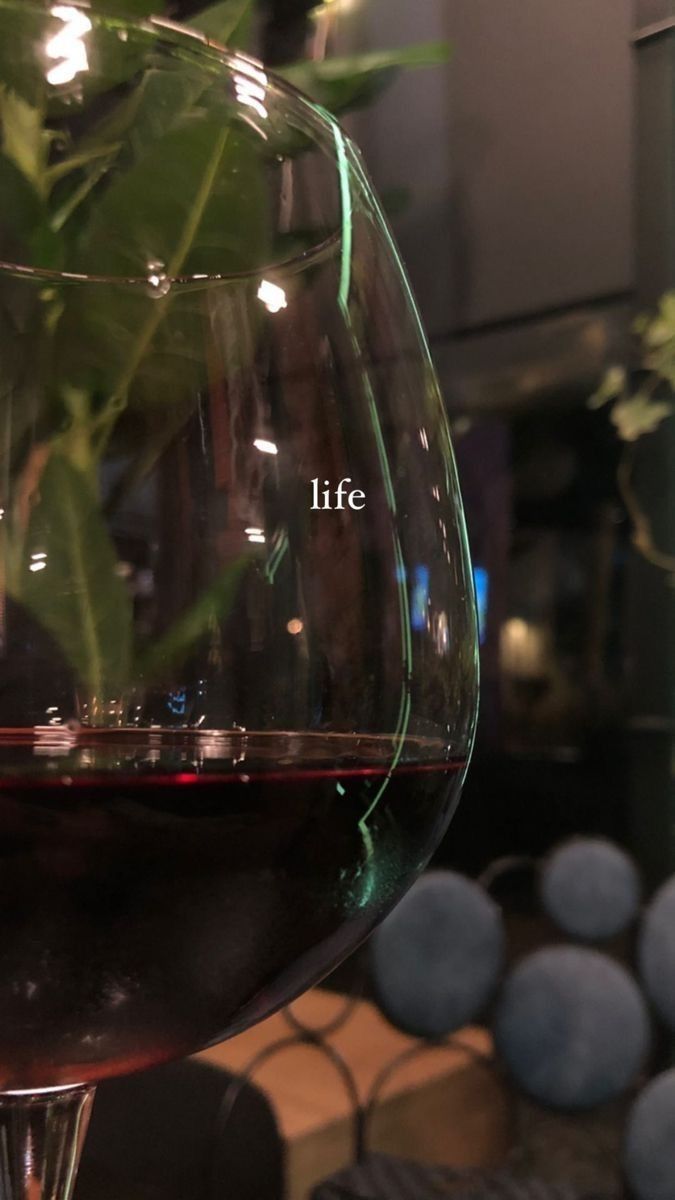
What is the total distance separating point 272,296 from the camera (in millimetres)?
259

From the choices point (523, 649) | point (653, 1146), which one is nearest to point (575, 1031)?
point (653, 1146)

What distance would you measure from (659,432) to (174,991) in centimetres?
72

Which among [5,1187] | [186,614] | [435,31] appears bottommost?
[5,1187]

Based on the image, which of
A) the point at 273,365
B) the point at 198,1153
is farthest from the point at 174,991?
the point at 198,1153

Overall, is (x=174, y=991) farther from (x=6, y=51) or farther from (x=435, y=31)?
(x=435, y=31)

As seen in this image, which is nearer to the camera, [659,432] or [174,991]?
[174,991]

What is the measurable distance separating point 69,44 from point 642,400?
2.12 ft

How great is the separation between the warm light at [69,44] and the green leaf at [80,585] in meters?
0.09

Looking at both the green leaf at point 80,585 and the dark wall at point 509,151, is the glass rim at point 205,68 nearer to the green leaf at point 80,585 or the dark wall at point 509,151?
the green leaf at point 80,585

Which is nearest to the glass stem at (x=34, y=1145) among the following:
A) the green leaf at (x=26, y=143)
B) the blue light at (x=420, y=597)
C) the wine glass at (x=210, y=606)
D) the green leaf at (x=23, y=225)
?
the wine glass at (x=210, y=606)

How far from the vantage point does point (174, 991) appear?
203mm

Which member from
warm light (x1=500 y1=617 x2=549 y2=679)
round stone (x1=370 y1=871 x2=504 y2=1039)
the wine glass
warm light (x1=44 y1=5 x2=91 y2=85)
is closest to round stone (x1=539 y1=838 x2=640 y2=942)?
round stone (x1=370 y1=871 x2=504 y2=1039)

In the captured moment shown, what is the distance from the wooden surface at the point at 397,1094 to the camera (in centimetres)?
68

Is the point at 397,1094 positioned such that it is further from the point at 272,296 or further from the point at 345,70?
the point at 345,70
